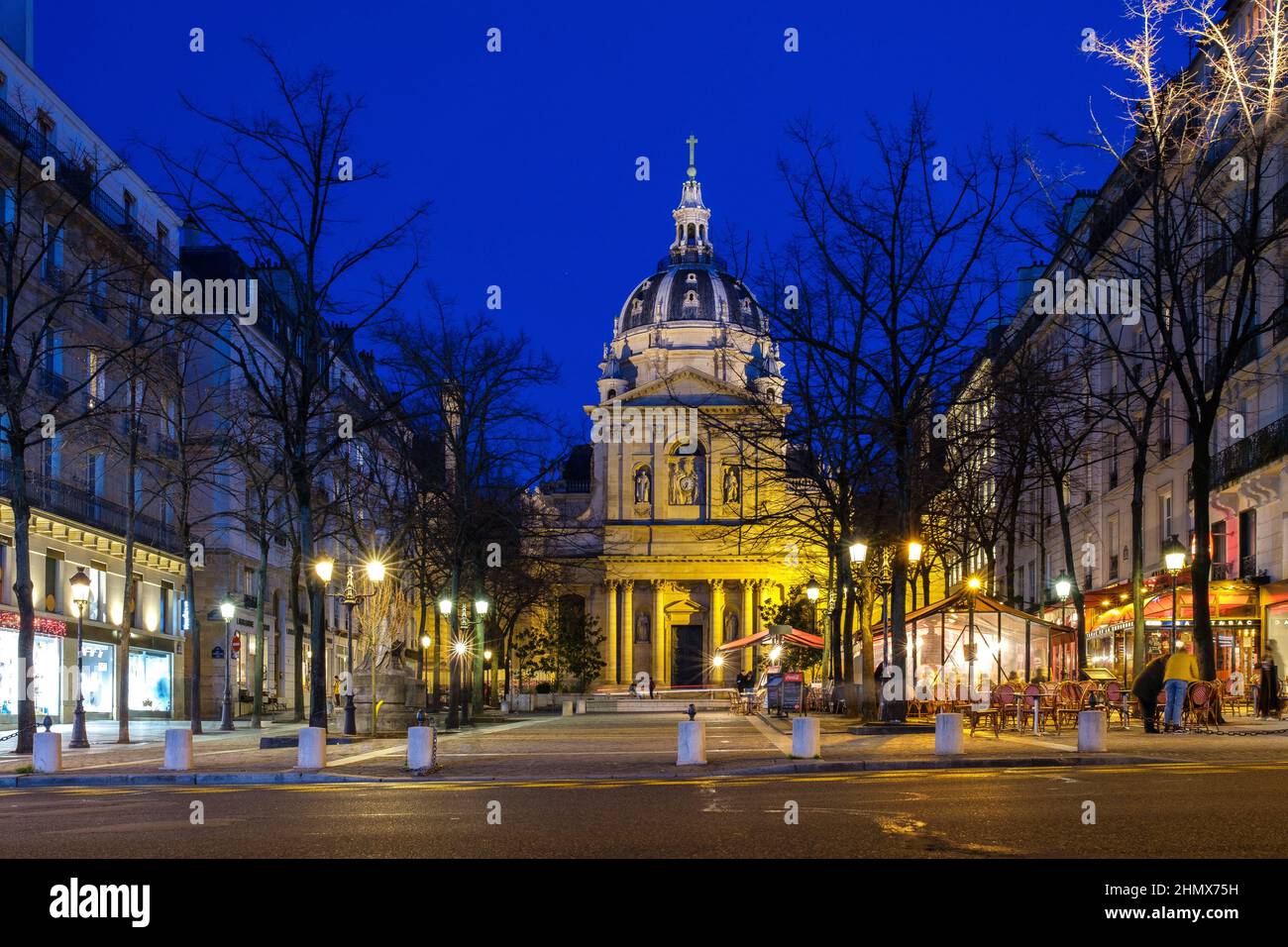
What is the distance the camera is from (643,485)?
122 m

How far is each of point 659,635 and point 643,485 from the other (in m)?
11.1

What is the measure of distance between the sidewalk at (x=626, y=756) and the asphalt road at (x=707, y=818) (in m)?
1.99

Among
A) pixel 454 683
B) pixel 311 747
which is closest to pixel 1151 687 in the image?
pixel 311 747

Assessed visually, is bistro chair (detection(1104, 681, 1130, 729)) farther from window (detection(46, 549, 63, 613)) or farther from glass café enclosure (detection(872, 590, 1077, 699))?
window (detection(46, 549, 63, 613))

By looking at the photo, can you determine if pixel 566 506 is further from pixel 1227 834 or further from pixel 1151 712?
pixel 1227 834

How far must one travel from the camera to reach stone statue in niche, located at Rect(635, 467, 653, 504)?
399ft

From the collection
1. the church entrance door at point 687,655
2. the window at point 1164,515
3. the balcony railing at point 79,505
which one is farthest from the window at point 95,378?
the church entrance door at point 687,655

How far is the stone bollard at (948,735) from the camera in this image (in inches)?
939

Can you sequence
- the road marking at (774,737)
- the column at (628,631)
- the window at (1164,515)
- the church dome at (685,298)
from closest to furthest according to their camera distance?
1. the road marking at (774,737)
2. the window at (1164,515)
3. the column at (628,631)
4. the church dome at (685,298)

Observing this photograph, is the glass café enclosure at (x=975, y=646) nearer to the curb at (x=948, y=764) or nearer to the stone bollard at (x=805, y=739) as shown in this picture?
the stone bollard at (x=805, y=739)

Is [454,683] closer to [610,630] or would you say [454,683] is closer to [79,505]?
[79,505]
